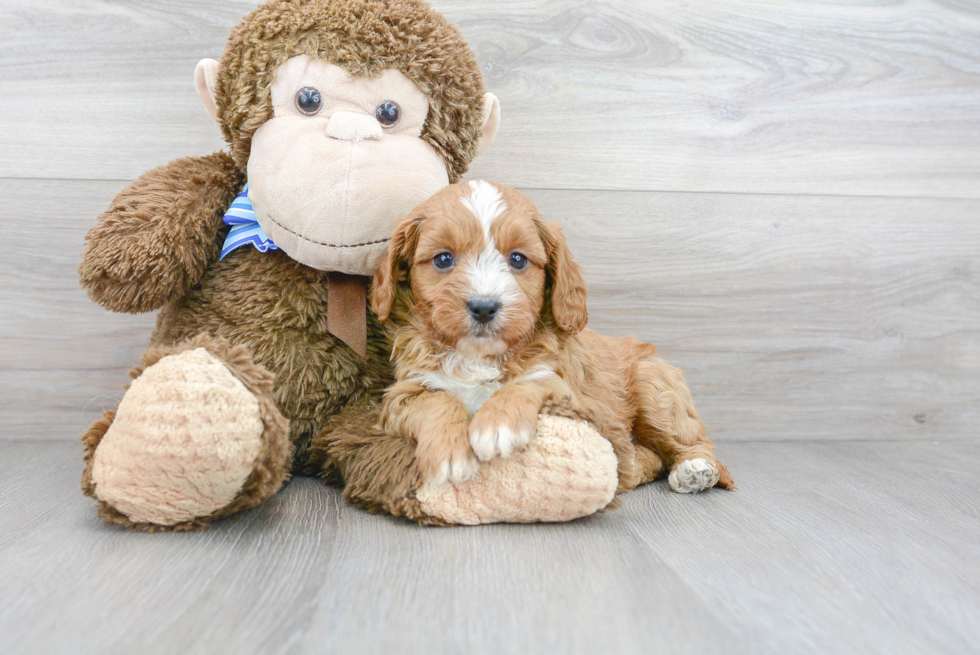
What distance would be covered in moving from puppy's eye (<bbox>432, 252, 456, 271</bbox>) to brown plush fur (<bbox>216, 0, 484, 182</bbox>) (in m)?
0.34

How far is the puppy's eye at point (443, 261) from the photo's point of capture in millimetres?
1351

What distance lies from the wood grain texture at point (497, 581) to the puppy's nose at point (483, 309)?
37cm

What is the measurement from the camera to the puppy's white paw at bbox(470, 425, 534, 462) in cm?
124

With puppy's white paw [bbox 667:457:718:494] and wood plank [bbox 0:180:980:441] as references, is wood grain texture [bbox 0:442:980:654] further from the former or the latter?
wood plank [bbox 0:180:980:441]

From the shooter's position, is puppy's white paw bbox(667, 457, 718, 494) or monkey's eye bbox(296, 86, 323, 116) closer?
monkey's eye bbox(296, 86, 323, 116)

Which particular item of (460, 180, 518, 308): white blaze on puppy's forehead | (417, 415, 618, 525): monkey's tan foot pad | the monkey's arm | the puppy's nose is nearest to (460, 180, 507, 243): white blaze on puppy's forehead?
(460, 180, 518, 308): white blaze on puppy's forehead

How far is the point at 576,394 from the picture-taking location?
1439 millimetres

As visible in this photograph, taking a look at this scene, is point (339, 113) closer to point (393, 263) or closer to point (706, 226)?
point (393, 263)

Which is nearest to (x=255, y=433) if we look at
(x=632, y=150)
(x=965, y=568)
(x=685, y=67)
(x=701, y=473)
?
(x=701, y=473)

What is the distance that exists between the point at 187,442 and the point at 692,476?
105 cm

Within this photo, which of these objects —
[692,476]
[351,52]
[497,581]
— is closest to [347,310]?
[351,52]

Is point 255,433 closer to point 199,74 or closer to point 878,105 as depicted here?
point 199,74

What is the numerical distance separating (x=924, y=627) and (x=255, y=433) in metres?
1.03

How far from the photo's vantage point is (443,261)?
1355 millimetres
